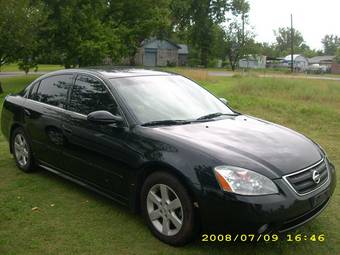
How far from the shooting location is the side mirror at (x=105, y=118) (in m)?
4.52

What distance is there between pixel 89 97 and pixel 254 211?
2506 mm

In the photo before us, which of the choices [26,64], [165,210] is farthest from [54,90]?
[26,64]

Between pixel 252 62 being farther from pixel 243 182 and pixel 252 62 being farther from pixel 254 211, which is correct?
pixel 254 211

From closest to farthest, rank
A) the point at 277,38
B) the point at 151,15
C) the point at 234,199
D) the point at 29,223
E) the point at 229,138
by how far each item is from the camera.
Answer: the point at 234,199 < the point at 229,138 < the point at 29,223 < the point at 151,15 < the point at 277,38

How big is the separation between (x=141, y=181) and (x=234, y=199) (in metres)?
1.10

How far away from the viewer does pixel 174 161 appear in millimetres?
3938

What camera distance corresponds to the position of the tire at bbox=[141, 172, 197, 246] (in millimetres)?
3881

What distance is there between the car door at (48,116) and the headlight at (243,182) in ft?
7.97

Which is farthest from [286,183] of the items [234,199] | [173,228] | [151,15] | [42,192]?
[151,15]

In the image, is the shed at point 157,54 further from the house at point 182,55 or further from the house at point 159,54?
the house at point 182,55

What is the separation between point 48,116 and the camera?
18.5 ft

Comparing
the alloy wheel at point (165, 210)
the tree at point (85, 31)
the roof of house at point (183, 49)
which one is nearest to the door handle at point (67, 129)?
the alloy wheel at point (165, 210)

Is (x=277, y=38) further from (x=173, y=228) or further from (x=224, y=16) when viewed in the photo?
(x=173, y=228)

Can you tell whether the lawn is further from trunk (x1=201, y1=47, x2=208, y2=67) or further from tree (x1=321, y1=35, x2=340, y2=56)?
tree (x1=321, y1=35, x2=340, y2=56)
